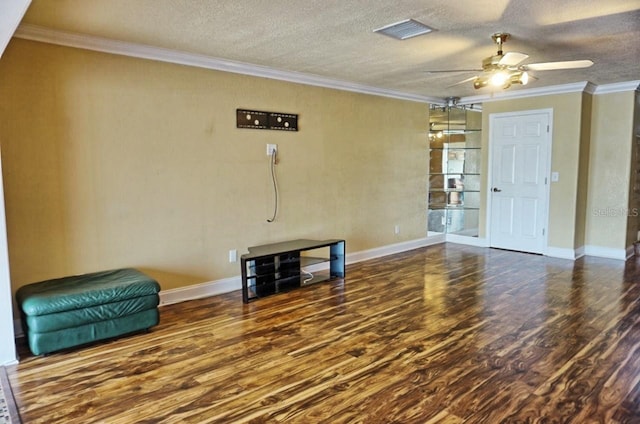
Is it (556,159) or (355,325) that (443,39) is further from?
(556,159)

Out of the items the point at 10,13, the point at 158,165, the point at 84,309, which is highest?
the point at 10,13

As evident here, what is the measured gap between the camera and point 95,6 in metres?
2.78

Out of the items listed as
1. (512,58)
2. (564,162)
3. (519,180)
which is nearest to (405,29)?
(512,58)

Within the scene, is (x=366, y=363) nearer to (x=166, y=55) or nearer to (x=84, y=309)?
(x=84, y=309)

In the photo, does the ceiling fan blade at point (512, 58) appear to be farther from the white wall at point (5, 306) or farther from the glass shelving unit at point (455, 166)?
the white wall at point (5, 306)

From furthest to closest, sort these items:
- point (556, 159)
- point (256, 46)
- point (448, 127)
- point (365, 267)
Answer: point (448, 127), point (556, 159), point (365, 267), point (256, 46)

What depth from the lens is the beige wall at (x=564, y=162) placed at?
5684 millimetres

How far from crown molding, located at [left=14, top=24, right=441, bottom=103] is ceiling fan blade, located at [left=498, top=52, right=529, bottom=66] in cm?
219

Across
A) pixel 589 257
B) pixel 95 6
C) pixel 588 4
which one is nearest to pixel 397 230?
pixel 589 257

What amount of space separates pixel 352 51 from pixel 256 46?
87 centimetres

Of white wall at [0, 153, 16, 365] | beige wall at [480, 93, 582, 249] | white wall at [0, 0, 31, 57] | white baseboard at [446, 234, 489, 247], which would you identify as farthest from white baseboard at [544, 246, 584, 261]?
white wall at [0, 0, 31, 57]

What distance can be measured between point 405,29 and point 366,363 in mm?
2447

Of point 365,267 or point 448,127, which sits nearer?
point 365,267

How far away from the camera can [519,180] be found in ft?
20.6
